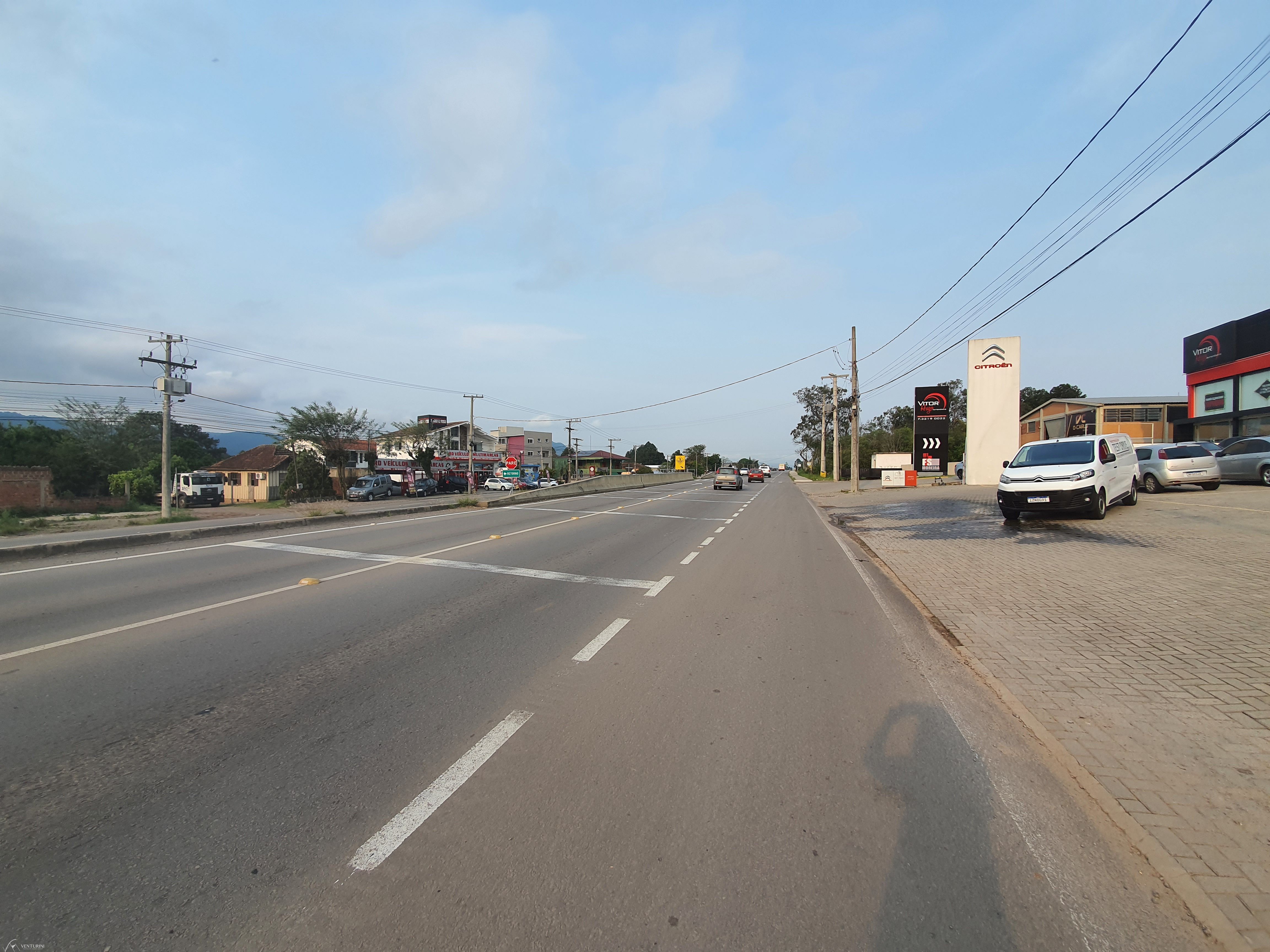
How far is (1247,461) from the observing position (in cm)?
1936

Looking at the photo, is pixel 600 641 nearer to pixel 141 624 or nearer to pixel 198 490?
pixel 141 624

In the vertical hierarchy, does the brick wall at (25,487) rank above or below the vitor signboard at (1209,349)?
below

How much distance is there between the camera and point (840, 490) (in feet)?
129

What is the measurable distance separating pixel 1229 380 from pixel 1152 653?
4135 centimetres

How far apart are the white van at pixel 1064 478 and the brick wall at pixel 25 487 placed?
173 ft

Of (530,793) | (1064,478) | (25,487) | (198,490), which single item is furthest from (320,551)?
(198,490)

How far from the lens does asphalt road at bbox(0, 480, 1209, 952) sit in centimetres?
241

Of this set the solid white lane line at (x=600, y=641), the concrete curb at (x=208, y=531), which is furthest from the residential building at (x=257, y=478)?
the solid white lane line at (x=600, y=641)

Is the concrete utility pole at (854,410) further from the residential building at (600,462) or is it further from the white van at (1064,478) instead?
the residential building at (600,462)

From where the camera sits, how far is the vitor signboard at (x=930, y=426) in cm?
3372

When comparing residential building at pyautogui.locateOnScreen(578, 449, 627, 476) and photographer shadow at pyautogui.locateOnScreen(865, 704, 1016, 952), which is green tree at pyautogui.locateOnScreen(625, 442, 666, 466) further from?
photographer shadow at pyautogui.locateOnScreen(865, 704, 1016, 952)

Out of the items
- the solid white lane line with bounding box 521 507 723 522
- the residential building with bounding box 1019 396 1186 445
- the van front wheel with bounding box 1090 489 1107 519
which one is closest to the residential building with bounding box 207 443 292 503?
the solid white lane line with bounding box 521 507 723 522

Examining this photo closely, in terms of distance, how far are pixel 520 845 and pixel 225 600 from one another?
651cm

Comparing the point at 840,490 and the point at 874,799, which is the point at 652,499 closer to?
the point at 840,490
